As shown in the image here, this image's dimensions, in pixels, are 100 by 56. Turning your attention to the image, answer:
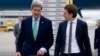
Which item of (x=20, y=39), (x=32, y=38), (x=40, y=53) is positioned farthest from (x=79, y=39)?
(x=20, y=39)

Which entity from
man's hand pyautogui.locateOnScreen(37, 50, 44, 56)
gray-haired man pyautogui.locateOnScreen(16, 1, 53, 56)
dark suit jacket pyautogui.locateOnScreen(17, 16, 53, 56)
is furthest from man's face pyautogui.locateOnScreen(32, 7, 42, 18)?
man's hand pyautogui.locateOnScreen(37, 50, 44, 56)

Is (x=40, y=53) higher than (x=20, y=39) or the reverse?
the reverse

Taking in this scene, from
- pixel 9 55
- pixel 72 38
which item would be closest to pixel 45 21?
pixel 72 38

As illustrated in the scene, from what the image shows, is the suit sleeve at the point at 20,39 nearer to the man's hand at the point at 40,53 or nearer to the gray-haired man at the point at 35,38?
the gray-haired man at the point at 35,38

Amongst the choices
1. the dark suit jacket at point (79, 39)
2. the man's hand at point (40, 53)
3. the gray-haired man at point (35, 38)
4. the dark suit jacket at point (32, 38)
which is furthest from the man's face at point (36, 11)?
the man's hand at point (40, 53)

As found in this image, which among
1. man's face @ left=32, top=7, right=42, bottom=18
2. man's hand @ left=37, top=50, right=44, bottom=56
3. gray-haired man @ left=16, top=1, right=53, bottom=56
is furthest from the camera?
gray-haired man @ left=16, top=1, right=53, bottom=56

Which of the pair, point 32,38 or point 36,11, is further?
point 32,38

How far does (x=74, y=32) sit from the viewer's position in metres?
5.04

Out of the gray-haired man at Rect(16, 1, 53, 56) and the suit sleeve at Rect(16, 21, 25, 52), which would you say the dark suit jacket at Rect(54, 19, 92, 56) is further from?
the suit sleeve at Rect(16, 21, 25, 52)

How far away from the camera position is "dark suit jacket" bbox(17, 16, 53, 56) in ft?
17.1

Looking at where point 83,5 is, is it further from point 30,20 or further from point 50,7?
point 30,20

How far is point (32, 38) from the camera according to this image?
17.1 ft

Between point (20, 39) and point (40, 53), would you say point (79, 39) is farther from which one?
point (20, 39)

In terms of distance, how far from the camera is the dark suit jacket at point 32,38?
5.23 meters
